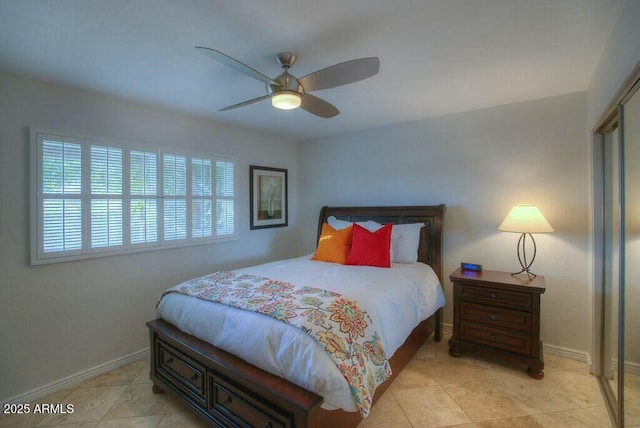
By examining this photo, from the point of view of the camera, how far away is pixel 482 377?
7.73ft

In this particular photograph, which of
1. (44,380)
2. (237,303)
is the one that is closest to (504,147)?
(237,303)

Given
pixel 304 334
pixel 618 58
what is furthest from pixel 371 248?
pixel 618 58

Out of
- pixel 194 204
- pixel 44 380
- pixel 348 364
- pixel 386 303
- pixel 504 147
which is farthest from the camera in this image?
pixel 194 204

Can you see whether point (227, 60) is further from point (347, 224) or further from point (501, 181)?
point (501, 181)

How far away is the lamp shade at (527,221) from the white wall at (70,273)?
10.2 feet

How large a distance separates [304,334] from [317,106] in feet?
5.11

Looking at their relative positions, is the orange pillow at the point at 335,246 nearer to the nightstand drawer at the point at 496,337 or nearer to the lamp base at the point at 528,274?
the nightstand drawer at the point at 496,337

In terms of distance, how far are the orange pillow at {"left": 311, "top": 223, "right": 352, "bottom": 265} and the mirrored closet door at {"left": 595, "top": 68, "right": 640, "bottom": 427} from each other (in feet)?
6.62

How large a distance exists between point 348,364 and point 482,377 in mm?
1592

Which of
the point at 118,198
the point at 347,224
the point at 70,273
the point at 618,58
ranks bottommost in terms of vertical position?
the point at 70,273

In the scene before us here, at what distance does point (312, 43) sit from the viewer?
178cm

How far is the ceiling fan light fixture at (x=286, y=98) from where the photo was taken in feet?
6.02

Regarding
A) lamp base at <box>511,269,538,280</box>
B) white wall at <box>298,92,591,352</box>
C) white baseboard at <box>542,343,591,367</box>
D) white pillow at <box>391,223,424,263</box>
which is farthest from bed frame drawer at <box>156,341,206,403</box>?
white baseboard at <box>542,343,591,367</box>

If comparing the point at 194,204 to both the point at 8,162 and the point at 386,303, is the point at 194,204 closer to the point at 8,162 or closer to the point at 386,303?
the point at 8,162
